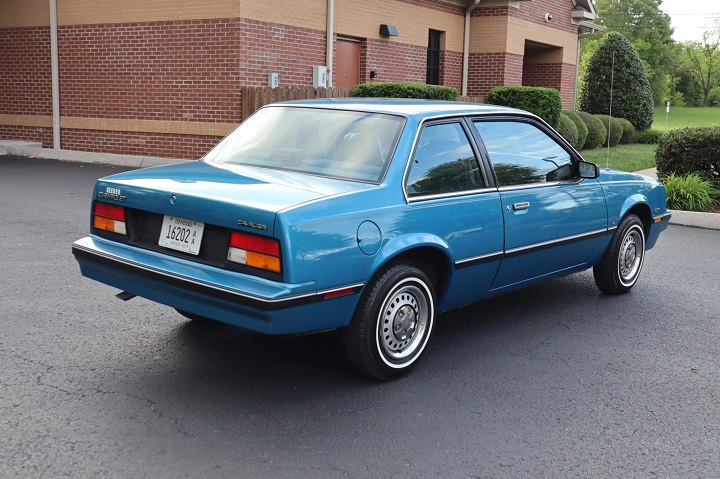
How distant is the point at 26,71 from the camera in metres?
17.4

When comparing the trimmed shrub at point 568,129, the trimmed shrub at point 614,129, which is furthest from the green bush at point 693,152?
the trimmed shrub at point 614,129

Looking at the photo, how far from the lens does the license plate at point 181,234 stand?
14.1 feet

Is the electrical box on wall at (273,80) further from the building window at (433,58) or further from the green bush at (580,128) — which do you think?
the green bush at (580,128)

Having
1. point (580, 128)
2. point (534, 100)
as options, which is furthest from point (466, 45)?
point (534, 100)

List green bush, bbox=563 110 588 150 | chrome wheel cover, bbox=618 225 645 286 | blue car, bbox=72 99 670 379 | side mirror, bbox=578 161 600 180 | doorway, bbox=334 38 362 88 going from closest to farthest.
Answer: blue car, bbox=72 99 670 379 < side mirror, bbox=578 161 600 180 < chrome wheel cover, bbox=618 225 645 286 < doorway, bbox=334 38 362 88 < green bush, bbox=563 110 588 150

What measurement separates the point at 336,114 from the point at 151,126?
37.8 feet

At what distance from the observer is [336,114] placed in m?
5.20

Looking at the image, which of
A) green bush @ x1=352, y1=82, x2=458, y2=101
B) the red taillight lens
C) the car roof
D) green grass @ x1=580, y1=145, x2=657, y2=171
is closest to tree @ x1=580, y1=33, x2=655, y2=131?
green grass @ x1=580, y1=145, x2=657, y2=171

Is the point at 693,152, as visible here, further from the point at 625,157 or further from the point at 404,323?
the point at 404,323

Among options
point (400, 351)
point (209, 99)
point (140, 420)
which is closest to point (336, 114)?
point (400, 351)

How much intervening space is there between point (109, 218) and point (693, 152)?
9.61 meters

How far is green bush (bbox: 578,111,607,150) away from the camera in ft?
71.1

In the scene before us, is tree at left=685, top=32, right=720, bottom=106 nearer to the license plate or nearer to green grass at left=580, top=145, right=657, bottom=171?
green grass at left=580, top=145, right=657, bottom=171

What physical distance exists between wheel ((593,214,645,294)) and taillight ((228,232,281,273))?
11.5 feet
